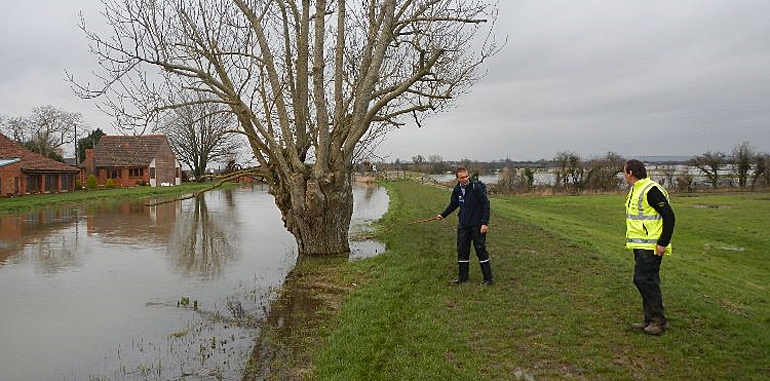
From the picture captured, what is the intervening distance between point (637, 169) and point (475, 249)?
3.16 metres

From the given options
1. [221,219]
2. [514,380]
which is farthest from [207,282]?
[221,219]

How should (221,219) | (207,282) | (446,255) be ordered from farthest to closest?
(221,219) < (446,255) < (207,282)

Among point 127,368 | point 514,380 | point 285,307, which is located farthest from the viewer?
point 285,307

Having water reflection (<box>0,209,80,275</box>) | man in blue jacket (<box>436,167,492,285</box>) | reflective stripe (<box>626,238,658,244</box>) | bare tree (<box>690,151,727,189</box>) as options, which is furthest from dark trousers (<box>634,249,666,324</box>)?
bare tree (<box>690,151,727,189</box>)

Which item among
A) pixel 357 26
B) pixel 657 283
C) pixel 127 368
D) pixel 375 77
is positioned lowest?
pixel 127 368

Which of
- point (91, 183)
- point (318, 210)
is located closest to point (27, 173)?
point (91, 183)

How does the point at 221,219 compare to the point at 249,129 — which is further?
the point at 221,219

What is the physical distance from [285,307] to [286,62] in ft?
25.9

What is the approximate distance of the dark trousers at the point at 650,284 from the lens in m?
6.33

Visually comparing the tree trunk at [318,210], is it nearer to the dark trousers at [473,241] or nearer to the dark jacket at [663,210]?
the dark trousers at [473,241]

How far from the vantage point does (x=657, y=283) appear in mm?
6395

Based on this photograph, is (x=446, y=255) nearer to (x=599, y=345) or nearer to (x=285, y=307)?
(x=285, y=307)

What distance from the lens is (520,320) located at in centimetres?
698

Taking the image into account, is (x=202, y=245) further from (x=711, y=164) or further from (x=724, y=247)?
(x=711, y=164)
